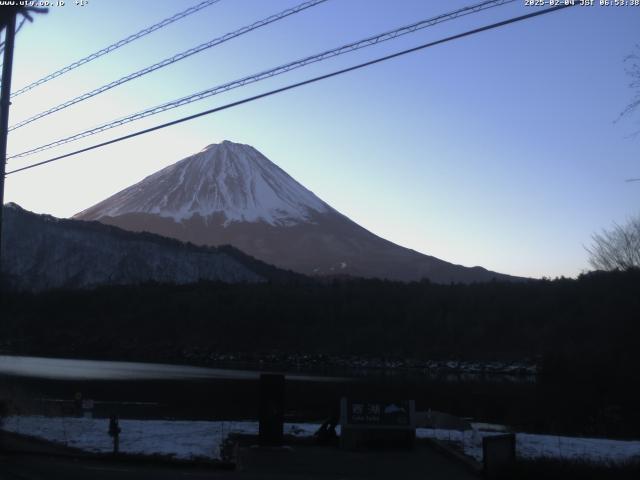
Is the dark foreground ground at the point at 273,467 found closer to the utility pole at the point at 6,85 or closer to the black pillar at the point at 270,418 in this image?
the black pillar at the point at 270,418

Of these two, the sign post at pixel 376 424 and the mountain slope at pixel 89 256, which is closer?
the sign post at pixel 376 424

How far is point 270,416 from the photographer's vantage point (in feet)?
55.8

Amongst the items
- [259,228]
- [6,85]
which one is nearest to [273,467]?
[6,85]

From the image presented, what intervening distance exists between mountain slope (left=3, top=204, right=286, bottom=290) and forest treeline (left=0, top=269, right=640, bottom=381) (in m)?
7.16

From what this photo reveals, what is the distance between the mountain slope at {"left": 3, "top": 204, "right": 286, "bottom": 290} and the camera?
11538cm

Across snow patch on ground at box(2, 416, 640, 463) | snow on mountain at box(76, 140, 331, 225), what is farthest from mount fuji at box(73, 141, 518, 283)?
snow patch on ground at box(2, 416, 640, 463)

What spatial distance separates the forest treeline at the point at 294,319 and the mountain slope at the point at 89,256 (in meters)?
7.16

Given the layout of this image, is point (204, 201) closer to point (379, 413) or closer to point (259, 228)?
point (259, 228)

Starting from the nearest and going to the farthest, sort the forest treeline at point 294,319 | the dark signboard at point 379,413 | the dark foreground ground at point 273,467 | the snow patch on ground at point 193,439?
the dark foreground ground at point 273,467
the snow patch on ground at point 193,439
the dark signboard at point 379,413
the forest treeline at point 294,319

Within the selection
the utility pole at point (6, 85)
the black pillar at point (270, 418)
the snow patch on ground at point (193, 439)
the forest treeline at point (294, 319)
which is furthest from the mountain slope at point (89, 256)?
the black pillar at point (270, 418)

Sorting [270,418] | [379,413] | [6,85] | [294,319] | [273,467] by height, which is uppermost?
[294,319]

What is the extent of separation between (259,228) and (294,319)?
234 ft

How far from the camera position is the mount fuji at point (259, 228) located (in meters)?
171

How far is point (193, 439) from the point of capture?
60.1 ft
